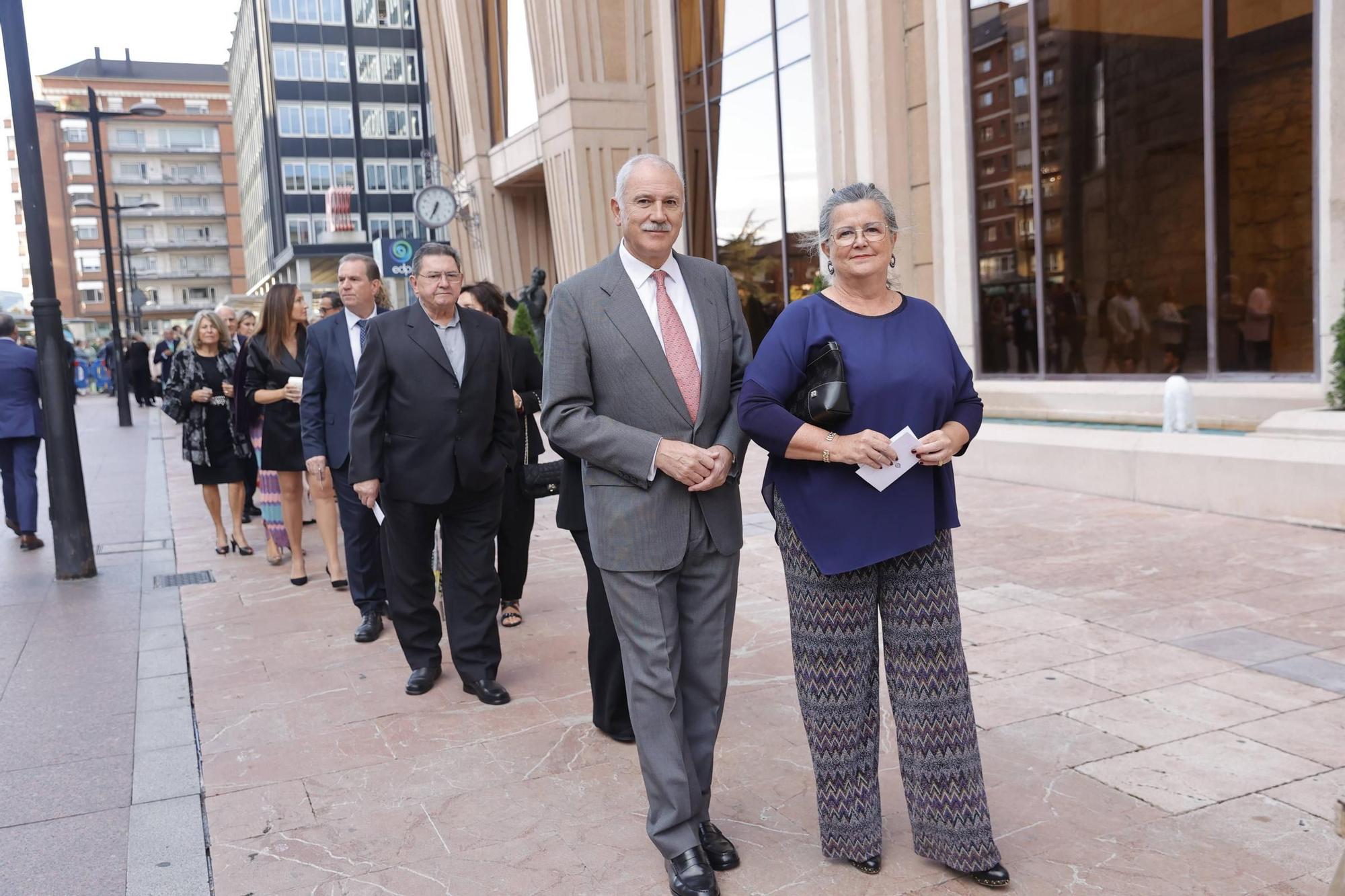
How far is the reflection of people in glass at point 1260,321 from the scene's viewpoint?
9.98m

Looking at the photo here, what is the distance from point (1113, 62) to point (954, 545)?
262 inches

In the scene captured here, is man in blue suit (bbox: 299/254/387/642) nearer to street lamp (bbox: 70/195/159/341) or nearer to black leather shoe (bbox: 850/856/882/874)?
black leather shoe (bbox: 850/856/882/874)

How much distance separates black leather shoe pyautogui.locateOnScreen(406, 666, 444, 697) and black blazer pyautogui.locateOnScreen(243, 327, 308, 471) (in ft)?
9.56

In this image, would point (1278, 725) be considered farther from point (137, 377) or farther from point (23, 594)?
point (137, 377)

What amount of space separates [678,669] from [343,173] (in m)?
70.9

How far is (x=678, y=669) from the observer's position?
3238mm

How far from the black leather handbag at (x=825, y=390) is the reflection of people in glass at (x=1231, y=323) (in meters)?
8.62

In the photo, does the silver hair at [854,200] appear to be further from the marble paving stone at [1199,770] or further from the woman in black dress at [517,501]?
the woman in black dress at [517,501]

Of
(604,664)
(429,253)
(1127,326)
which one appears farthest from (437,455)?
(1127,326)

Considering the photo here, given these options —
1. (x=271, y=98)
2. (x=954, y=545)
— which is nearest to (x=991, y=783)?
(x=954, y=545)

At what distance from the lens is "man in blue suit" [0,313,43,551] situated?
933 cm

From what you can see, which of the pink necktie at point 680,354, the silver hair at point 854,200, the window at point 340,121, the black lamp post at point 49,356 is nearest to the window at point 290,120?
the window at point 340,121

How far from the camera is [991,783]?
3766 millimetres

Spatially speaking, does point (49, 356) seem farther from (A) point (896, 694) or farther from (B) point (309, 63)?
(B) point (309, 63)
